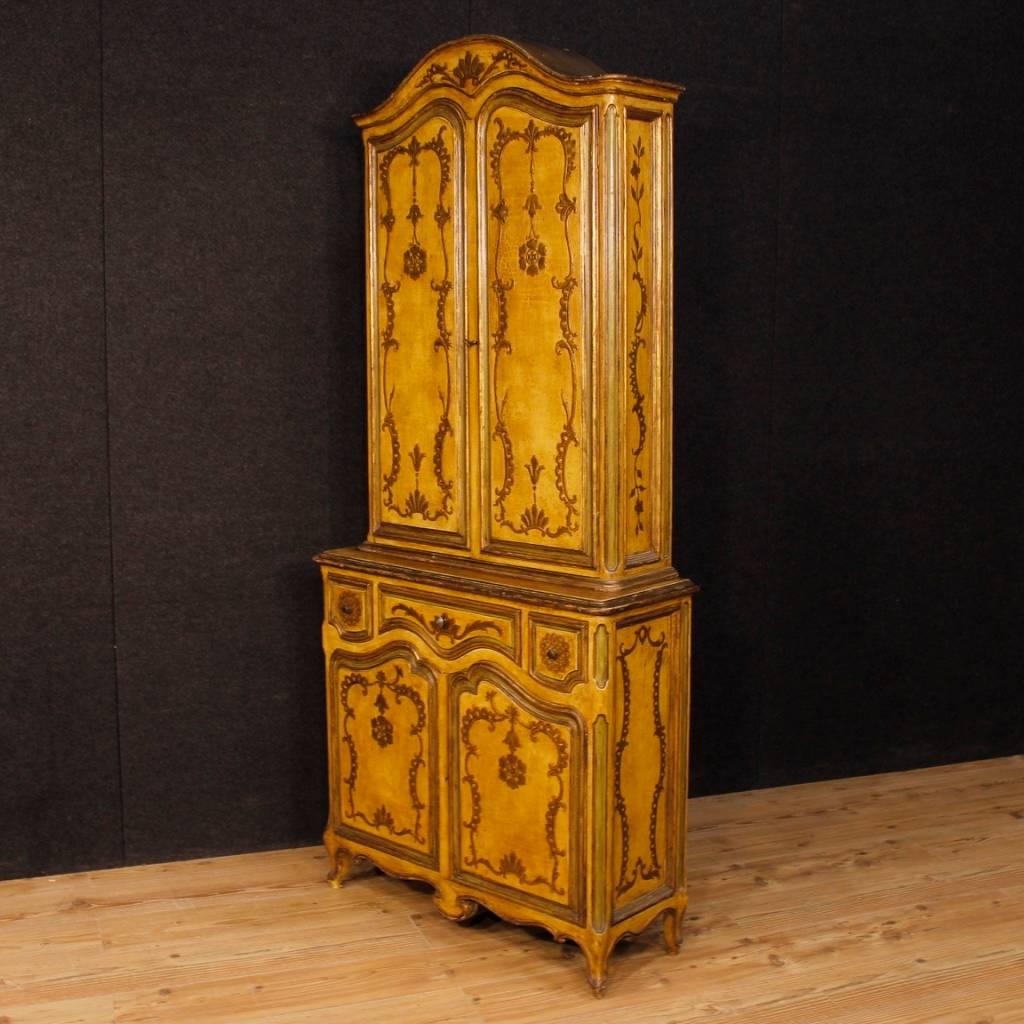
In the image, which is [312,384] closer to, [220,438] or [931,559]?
[220,438]

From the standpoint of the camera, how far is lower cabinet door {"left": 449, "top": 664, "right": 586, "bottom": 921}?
3018mm

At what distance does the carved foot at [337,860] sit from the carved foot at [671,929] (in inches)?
35.8

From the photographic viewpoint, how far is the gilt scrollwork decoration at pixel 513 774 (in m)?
3.04

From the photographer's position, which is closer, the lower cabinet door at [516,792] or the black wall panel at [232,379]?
the lower cabinet door at [516,792]

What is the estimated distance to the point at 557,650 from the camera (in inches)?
118

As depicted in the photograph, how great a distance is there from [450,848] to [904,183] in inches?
105

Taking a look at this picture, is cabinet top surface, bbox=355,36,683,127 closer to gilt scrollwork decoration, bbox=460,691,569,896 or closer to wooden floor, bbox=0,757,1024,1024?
gilt scrollwork decoration, bbox=460,691,569,896

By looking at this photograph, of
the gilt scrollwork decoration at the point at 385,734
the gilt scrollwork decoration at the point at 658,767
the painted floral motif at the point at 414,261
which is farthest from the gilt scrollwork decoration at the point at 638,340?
the gilt scrollwork decoration at the point at 385,734

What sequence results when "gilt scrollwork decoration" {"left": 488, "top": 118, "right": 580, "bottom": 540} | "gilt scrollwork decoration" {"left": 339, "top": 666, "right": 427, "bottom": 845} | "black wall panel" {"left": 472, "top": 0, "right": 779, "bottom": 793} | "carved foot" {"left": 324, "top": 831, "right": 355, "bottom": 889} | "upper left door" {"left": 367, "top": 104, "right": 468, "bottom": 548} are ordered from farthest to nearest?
"black wall panel" {"left": 472, "top": 0, "right": 779, "bottom": 793}, "carved foot" {"left": 324, "top": 831, "right": 355, "bottom": 889}, "gilt scrollwork decoration" {"left": 339, "top": 666, "right": 427, "bottom": 845}, "upper left door" {"left": 367, "top": 104, "right": 468, "bottom": 548}, "gilt scrollwork decoration" {"left": 488, "top": 118, "right": 580, "bottom": 540}

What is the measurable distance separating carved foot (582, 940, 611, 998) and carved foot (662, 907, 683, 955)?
0.81 ft

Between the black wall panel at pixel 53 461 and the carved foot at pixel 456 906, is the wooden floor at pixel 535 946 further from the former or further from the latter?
the black wall panel at pixel 53 461

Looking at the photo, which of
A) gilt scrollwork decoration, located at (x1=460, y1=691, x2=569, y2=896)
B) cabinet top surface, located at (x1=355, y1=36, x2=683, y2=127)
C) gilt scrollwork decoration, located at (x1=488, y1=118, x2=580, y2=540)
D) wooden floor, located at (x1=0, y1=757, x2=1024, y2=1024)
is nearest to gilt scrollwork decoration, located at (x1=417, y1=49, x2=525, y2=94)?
cabinet top surface, located at (x1=355, y1=36, x2=683, y2=127)

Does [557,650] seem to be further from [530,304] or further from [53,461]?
[53,461]

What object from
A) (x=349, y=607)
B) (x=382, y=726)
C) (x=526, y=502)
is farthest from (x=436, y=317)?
(x=382, y=726)
